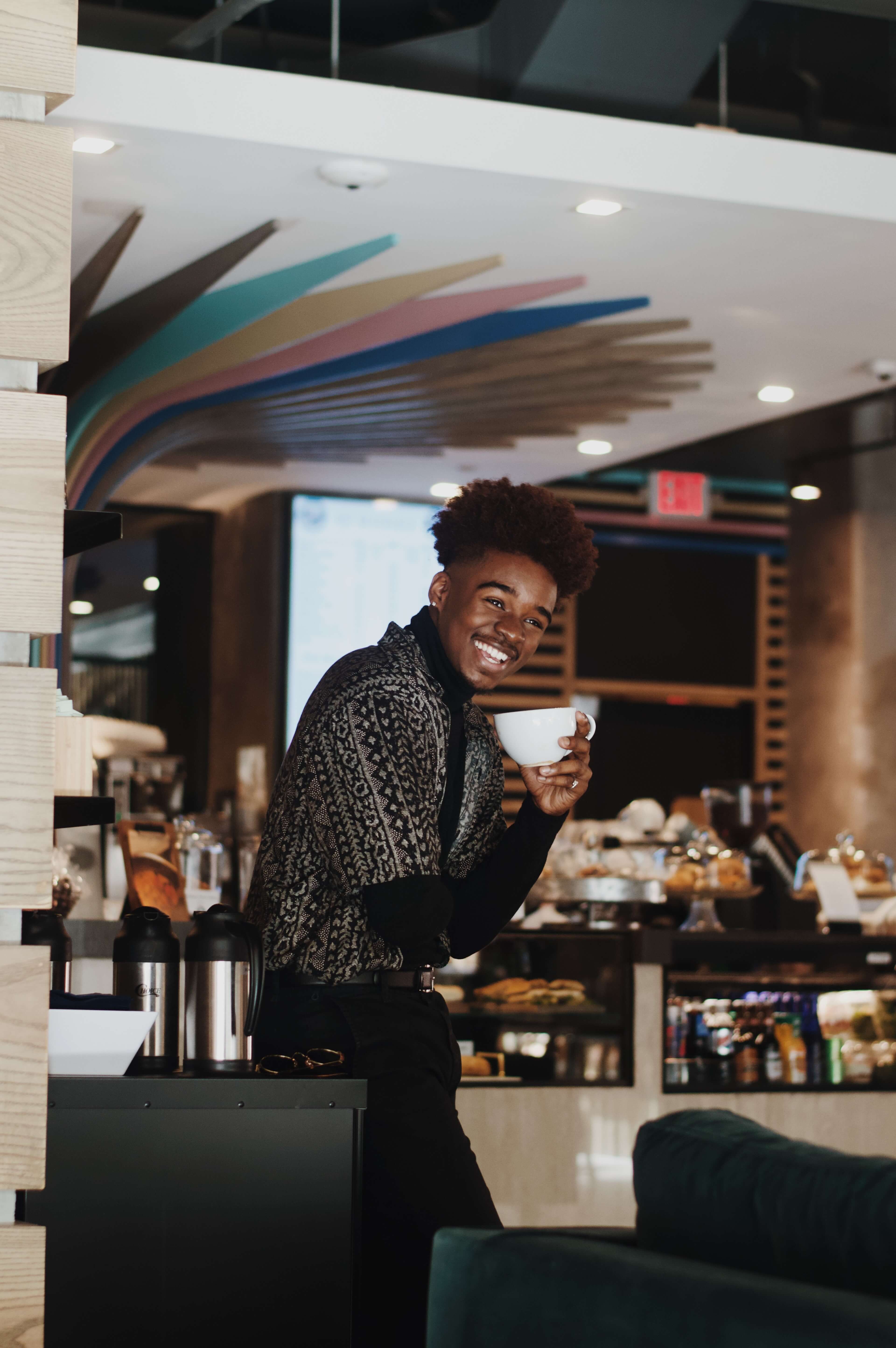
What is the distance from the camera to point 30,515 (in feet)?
5.57

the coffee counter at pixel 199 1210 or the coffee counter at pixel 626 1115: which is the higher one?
the coffee counter at pixel 199 1210

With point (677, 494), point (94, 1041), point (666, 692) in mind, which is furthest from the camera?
point (666, 692)

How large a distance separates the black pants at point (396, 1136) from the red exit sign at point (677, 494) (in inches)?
239

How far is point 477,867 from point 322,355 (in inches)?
143

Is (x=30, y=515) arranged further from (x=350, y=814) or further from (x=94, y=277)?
(x=94, y=277)

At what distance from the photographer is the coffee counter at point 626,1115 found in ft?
13.3

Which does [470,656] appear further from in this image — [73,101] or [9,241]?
[73,101]

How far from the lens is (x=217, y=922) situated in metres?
2.04

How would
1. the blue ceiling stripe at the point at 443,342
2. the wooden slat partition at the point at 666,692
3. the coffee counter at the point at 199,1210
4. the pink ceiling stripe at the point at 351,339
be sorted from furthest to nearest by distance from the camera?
the wooden slat partition at the point at 666,692 → the blue ceiling stripe at the point at 443,342 → the pink ceiling stripe at the point at 351,339 → the coffee counter at the point at 199,1210

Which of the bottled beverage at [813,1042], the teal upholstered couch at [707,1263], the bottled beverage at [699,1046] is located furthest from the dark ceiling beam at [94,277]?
the teal upholstered couch at [707,1263]

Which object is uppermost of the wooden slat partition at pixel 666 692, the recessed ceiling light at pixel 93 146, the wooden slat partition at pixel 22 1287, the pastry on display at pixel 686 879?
the recessed ceiling light at pixel 93 146

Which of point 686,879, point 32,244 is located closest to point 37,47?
point 32,244

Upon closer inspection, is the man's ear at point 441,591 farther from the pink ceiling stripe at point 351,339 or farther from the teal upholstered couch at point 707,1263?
the pink ceiling stripe at point 351,339

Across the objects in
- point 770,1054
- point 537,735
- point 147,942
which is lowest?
point 770,1054
